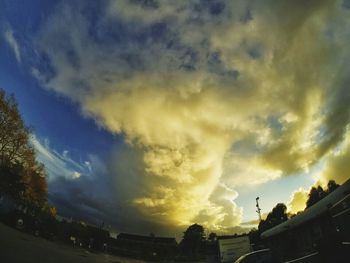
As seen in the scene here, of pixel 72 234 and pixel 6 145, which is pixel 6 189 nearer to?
pixel 6 145

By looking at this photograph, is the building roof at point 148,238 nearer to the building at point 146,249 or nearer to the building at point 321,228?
the building at point 146,249

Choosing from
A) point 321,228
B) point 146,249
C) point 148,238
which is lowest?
point 321,228

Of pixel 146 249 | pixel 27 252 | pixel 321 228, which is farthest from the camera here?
pixel 146 249

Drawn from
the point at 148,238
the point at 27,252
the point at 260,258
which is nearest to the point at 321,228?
the point at 260,258

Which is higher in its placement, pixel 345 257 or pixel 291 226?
pixel 291 226

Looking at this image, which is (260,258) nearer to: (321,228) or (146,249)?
(321,228)

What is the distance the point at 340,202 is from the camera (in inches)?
574

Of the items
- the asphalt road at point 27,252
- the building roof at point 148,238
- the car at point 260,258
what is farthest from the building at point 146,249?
the car at point 260,258

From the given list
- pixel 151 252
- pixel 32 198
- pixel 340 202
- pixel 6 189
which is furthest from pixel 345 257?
pixel 32 198

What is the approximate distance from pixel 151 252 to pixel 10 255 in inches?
1776

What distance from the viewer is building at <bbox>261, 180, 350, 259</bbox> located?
6790 millimetres

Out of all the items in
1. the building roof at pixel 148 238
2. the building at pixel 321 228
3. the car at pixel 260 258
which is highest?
the building roof at pixel 148 238

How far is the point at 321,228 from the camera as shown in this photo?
20031 mm

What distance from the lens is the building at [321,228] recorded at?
22.3 ft
